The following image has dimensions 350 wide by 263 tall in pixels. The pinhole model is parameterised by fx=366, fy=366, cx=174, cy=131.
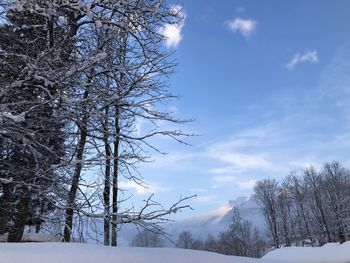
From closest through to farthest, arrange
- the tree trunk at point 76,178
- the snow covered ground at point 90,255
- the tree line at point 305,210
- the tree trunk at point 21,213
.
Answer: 1. the snow covered ground at point 90,255
2. the tree trunk at point 76,178
3. the tree trunk at point 21,213
4. the tree line at point 305,210

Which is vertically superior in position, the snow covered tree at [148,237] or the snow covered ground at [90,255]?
the snow covered tree at [148,237]

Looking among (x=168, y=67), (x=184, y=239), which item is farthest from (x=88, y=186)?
(x=184, y=239)

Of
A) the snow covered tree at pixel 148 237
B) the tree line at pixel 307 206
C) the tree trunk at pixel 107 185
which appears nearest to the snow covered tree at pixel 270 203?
the tree line at pixel 307 206

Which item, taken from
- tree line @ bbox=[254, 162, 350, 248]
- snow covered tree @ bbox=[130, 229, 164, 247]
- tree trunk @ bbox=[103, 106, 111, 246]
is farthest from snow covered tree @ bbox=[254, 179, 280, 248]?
tree trunk @ bbox=[103, 106, 111, 246]

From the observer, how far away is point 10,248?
291 cm

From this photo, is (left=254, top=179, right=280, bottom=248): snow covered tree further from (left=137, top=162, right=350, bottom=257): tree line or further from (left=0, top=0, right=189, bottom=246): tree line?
→ (left=0, top=0, right=189, bottom=246): tree line

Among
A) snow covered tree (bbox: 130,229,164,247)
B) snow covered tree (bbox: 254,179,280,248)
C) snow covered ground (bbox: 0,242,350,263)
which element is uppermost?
snow covered tree (bbox: 254,179,280,248)

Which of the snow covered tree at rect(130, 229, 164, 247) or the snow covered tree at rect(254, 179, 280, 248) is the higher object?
the snow covered tree at rect(254, 179, 280, 248)

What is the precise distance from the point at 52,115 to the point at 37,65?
4.14 feet

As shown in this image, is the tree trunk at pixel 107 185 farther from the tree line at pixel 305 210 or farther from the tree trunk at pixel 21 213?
the tree line at pixel 305 210

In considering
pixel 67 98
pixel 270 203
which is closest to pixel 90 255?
pixel 67 98

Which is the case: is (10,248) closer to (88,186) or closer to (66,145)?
(88,186)

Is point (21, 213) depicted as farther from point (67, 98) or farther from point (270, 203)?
point (270, 203)

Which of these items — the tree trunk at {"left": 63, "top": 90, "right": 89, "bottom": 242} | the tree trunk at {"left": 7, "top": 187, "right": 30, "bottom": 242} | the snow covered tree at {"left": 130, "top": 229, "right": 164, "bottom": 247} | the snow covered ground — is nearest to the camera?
the snow covered ground
